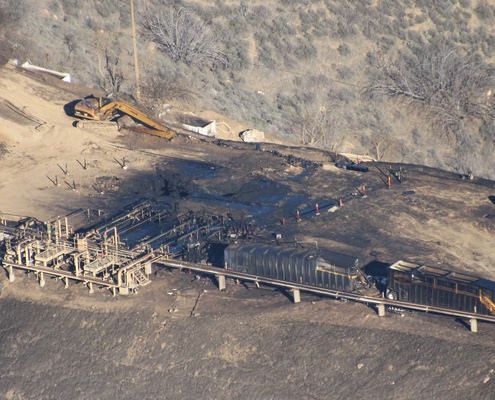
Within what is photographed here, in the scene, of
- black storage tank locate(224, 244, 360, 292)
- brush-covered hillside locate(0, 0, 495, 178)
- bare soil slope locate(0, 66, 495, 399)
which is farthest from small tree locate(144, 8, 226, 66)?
black storage tank locate(224, 244, 360, 292)

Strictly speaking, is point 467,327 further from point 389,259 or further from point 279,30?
point 279,30

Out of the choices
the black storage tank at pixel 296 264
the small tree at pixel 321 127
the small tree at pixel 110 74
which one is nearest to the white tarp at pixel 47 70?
the small tree at pixel 110 74

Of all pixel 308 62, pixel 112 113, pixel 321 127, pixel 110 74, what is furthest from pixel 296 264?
pixel 308 62

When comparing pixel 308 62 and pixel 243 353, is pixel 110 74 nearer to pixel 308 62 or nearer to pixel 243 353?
pixel 308 62

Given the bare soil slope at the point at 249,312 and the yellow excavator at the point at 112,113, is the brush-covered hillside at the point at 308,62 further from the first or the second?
the bare soil slope at the point at 249,312

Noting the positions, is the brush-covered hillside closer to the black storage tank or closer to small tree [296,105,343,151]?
small tree [296,105,343,151]

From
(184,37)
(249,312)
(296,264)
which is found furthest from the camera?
(184,37)
